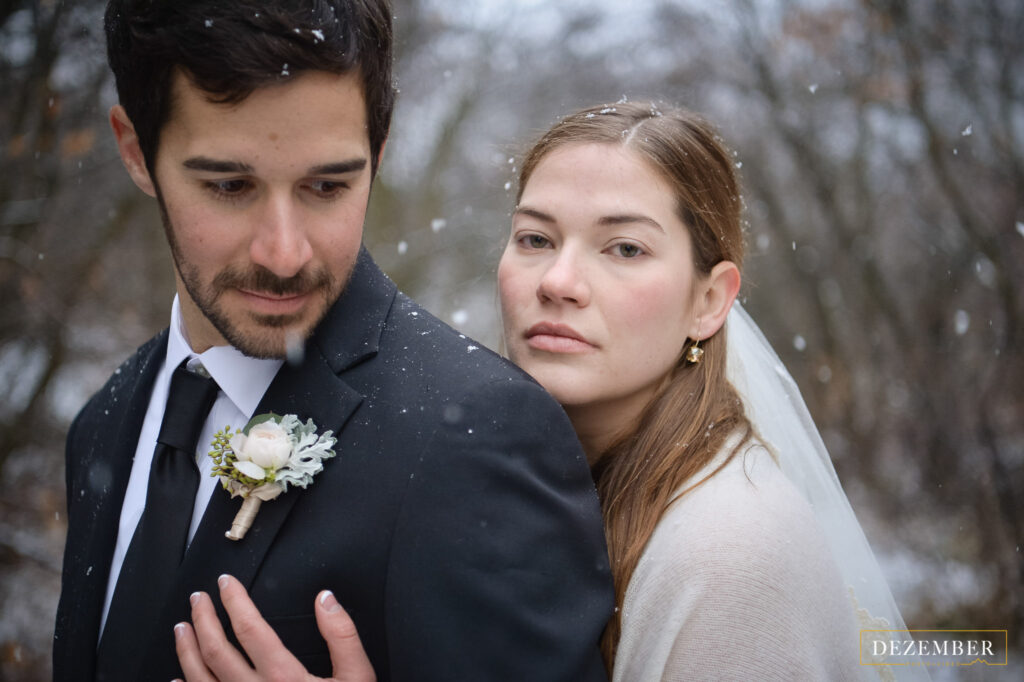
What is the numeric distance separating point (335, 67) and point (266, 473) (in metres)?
0.94

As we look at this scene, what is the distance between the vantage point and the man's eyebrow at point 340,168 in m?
1.95

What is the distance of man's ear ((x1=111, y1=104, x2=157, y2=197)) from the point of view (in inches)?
88.0

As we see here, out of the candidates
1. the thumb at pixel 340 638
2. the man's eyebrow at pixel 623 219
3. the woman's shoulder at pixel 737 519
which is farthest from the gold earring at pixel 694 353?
the thumb at pixel 340 638

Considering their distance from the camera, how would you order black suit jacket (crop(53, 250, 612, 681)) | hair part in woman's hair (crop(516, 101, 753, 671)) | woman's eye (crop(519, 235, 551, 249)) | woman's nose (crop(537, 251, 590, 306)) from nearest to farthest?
black suit jacket (crop(53, 250, 612, 681))
woman's nose (crop(537, 251, 590, 306))
hair part in woman's hair (crop(516, 101, 753, 671))
woman's eye (crop(519, 235, 551, 249))

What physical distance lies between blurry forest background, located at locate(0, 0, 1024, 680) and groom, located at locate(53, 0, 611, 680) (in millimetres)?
3015

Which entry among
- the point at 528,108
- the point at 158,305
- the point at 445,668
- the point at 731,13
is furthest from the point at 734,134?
the point at 445,668

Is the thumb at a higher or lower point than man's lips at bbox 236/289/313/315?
lower

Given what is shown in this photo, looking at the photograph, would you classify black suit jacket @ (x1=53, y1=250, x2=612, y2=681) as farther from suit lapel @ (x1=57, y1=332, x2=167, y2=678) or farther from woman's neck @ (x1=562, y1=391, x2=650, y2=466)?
woman's neck @ (x1=562, y1=391, x2=650, y2=466)

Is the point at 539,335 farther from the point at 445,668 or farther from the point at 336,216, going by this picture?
the point at 445,668

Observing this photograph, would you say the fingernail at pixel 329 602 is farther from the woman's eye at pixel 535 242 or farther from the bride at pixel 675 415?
the woman's eye at pixel 535 242

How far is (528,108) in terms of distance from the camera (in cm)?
892

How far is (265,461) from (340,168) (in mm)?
703

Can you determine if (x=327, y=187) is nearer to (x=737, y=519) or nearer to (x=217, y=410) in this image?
(x=217, y=410)

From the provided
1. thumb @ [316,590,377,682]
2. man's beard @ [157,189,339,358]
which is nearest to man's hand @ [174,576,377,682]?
thumb @ [316,590,377,682]
